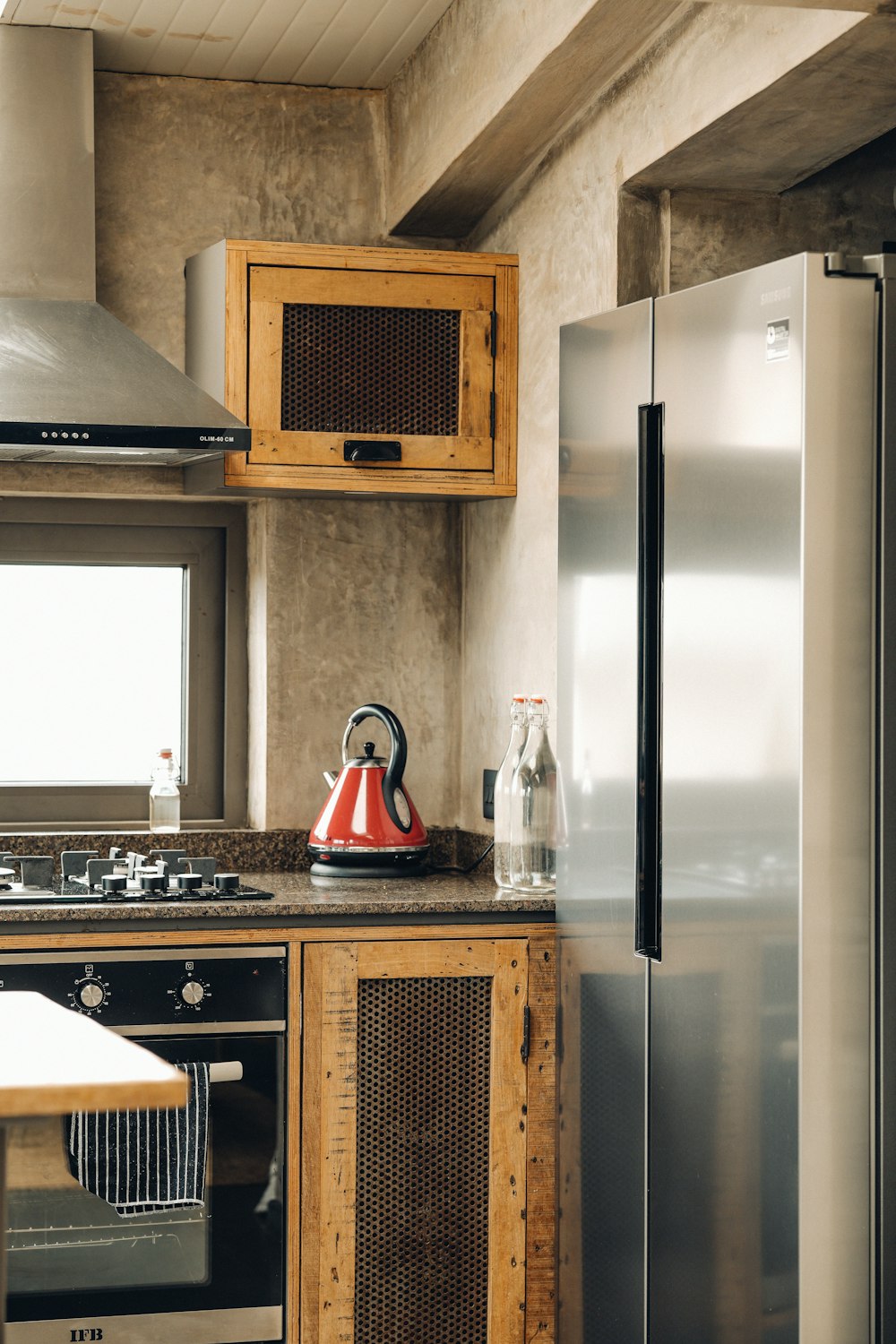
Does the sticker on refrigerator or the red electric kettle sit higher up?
the sticker on refrigerator

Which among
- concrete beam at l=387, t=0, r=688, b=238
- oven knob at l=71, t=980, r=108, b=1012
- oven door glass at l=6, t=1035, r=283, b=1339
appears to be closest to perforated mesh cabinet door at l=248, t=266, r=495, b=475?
concrete beam at l=387, t=0, r=688, b=238

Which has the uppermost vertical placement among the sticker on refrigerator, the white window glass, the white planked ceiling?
the white planked ceiling

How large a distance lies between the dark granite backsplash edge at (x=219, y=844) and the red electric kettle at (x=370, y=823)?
0.66 feet

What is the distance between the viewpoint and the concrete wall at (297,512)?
3617 millimetres

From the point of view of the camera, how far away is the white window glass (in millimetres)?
3691

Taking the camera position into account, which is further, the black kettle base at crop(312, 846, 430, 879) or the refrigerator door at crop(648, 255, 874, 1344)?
the black kettle base at crop(312, 846, 430, 879)

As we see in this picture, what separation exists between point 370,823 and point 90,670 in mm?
819

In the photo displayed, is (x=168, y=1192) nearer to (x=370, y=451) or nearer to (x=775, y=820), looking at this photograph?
(x=775, y=820)

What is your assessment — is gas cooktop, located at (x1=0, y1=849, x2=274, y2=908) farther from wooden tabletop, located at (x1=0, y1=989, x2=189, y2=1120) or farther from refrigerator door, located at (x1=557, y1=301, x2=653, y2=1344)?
wooden tabletop, located at (x1=0, y1=989, x2=189, y2=1120)

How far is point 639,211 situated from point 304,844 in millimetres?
1542

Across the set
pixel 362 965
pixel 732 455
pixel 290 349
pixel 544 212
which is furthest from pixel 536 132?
pixel 362 965

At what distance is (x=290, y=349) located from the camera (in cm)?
335

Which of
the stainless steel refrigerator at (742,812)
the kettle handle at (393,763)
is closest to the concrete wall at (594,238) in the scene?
the kettle handle at (393,763)

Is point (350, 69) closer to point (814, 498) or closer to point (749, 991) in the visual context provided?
point (814, 498)
